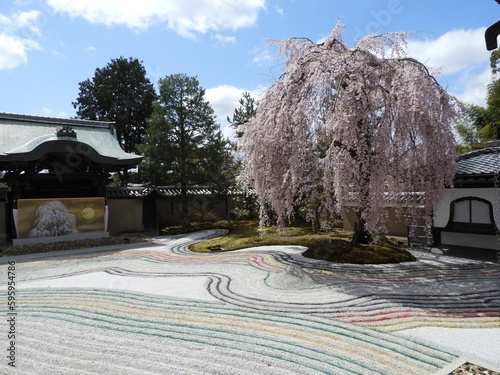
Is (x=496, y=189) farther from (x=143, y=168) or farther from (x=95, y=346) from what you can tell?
(x=143, y=168)

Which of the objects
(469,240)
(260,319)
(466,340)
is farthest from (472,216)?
(260,319)

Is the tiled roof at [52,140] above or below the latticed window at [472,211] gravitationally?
above

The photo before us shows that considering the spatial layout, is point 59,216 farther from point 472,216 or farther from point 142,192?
point 472,216

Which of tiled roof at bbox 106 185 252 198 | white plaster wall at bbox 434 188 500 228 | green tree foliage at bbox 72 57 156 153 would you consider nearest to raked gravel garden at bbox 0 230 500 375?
white plaster wall at bbox 434 188 500 228

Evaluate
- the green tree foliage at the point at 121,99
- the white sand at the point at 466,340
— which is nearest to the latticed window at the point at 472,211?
the white sand at the point at 466,340

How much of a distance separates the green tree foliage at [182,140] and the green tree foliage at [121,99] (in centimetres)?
1116

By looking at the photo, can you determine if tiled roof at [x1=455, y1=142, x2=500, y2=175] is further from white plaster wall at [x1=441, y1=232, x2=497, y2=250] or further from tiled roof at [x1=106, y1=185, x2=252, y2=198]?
tiled roof at [x1=106, y1=185, x2=252, y2=198]

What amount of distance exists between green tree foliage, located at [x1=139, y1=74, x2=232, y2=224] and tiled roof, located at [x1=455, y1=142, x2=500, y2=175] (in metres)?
12.2

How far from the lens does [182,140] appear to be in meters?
17.7

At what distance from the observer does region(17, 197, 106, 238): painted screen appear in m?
12.9

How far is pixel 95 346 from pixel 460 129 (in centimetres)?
2125

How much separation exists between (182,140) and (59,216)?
7420 mm

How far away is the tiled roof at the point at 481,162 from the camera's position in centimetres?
871

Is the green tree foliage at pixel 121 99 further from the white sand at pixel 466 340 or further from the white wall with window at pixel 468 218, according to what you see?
the white sand at pixel 466 340
